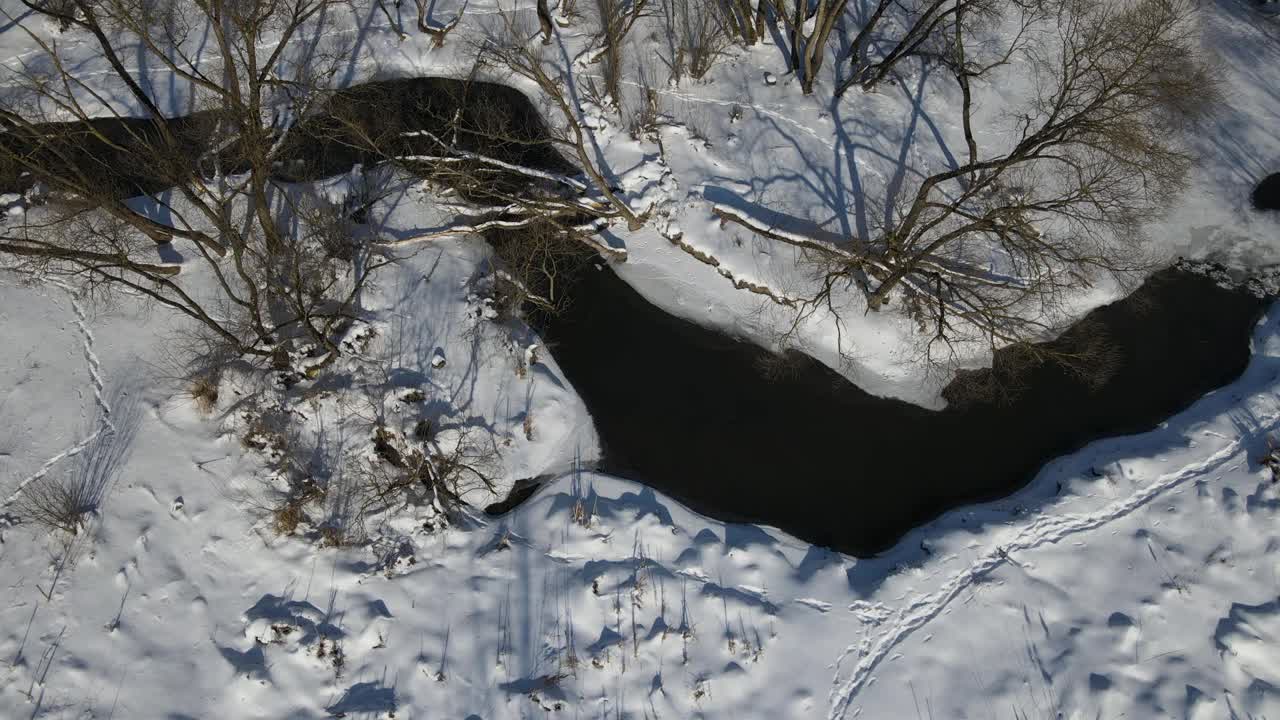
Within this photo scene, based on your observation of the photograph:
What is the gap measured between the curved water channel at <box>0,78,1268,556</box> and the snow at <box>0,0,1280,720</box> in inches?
10.3

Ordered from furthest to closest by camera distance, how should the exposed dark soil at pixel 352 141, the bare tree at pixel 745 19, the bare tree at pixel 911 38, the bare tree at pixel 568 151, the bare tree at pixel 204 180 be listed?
the bare tree at pixel 745 19 < the bare tree at pixel 911 38 < the exposed dark soil at pixel 352 141 < the bare tree at pixel 568 151 < the bare tree at pixel 204 180

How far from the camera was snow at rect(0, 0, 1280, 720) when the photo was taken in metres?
8.20

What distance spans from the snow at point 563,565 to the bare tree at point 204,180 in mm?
702

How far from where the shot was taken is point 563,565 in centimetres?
875

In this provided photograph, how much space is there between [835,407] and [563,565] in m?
4.26

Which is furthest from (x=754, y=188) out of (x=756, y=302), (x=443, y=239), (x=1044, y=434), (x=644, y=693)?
(x=644, y=693)

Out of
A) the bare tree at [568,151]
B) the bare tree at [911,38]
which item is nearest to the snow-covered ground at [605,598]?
the bare tree at [568,151]

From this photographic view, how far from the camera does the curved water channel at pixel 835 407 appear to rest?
934 cm

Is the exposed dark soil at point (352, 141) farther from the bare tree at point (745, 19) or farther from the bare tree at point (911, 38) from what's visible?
the bare tree at point (911, 38)

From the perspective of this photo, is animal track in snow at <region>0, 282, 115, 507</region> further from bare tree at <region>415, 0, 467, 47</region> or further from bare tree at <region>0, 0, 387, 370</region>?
bare tree at <region>415, 0, 467, 47</region>

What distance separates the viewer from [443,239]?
33.2 ft

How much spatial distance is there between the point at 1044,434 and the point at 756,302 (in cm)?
436

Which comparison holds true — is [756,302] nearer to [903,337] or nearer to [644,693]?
[903,337]

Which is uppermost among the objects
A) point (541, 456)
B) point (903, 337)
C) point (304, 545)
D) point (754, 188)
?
point (754, 188)
